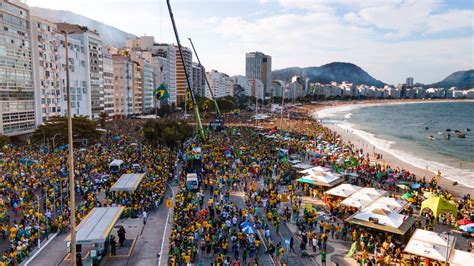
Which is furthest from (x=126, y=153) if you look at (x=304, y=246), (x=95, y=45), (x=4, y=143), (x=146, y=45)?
(x=146, y=45)

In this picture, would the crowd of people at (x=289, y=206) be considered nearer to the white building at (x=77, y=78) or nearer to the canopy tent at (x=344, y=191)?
the canopy tent at (x=344, y=191)

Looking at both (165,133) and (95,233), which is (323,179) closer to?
(95,233)

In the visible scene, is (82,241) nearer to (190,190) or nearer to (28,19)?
(190,190)

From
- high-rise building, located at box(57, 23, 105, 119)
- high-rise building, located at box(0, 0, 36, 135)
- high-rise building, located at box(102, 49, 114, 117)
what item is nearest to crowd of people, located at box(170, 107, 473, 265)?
high-rise building, located at box(0, 0, 36, 135)

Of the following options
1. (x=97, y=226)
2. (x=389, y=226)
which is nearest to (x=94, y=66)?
(x=97, y=226)

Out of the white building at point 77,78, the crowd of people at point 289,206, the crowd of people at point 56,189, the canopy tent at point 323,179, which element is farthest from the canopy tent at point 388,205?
the white building at point 77,78
